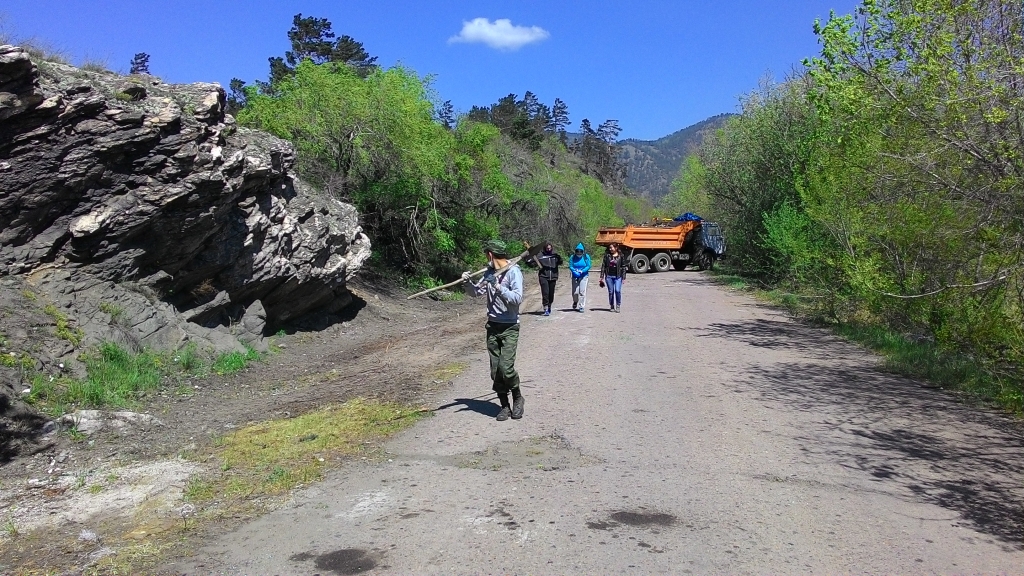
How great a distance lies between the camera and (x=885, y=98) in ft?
32.1

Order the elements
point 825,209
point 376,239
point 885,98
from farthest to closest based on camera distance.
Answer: point 376,239, point 825,209, point 885,98

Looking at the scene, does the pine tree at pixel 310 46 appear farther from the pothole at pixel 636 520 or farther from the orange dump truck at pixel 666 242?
the pothole at pixel 636 520

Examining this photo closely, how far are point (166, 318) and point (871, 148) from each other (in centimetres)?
1095

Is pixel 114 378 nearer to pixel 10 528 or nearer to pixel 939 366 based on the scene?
pixel 10 528

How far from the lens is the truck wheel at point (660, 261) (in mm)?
35250

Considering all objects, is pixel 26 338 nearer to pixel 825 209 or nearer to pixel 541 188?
pixel 825 209

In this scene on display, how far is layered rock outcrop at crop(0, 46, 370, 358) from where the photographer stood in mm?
9180

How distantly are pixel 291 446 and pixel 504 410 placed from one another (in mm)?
2124

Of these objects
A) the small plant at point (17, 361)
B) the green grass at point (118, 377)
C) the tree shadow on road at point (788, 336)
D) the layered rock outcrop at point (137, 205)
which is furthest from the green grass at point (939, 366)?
the small plant at point (17, 361)

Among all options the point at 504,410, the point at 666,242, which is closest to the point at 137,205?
the point at 504,410

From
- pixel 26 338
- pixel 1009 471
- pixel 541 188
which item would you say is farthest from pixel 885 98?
pixel 541 188

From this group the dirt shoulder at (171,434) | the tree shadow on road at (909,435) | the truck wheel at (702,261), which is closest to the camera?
the dirt shoulder at (171,434)

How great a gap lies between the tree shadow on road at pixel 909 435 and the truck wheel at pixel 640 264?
2369 cm

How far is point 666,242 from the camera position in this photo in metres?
35.0
